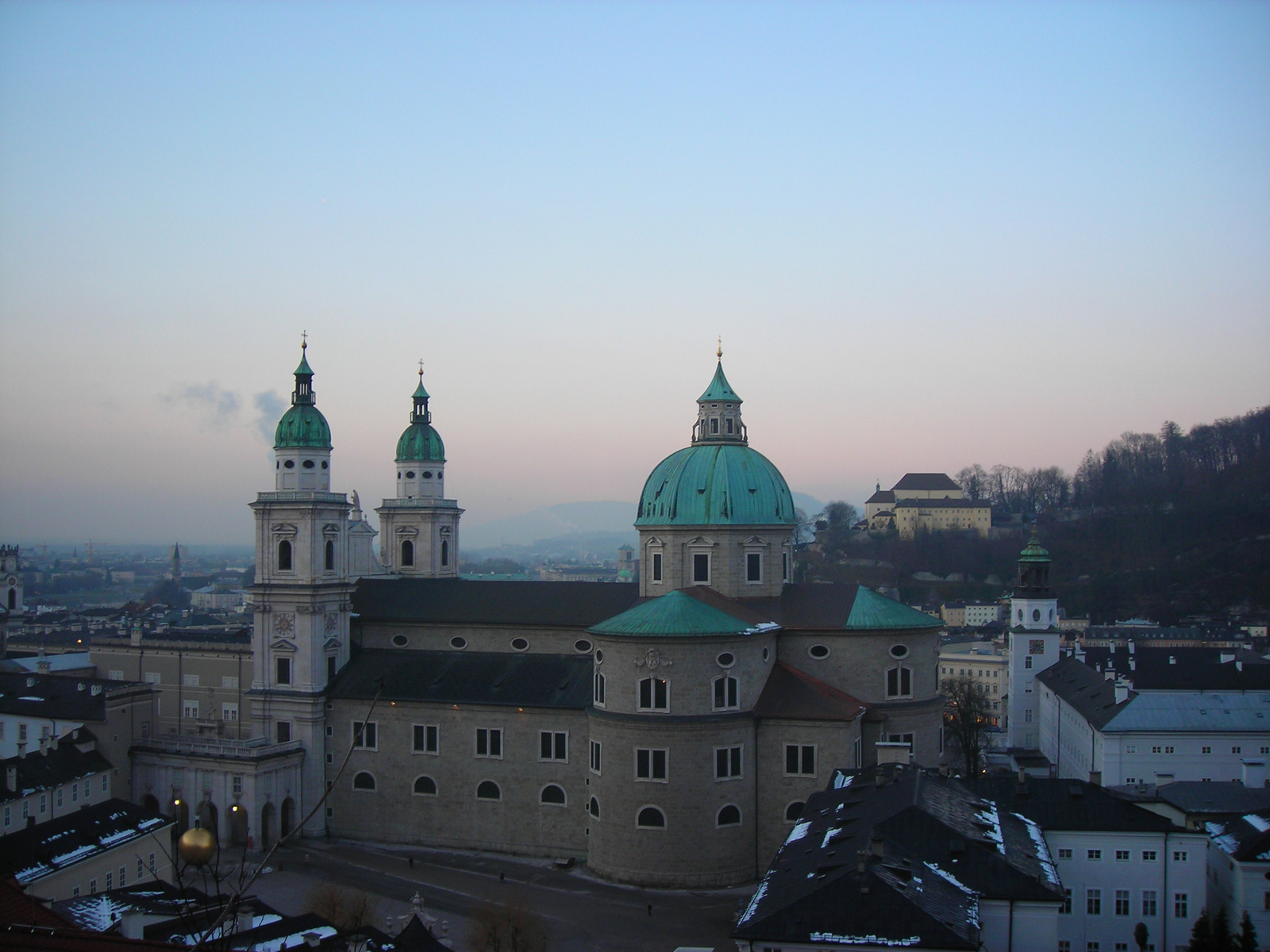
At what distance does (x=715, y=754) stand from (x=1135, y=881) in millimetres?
15990

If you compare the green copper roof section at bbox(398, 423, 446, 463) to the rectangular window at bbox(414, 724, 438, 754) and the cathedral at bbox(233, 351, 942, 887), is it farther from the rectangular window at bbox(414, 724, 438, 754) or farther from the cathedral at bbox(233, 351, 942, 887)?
the rectangular window at bbox(414, 724, 438, 754)

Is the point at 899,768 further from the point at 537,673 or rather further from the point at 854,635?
the point at 537,673

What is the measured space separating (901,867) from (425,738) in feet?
94.2

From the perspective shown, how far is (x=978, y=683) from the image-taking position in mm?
103125

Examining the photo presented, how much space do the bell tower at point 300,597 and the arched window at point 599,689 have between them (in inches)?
567

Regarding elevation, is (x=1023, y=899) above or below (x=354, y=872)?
above

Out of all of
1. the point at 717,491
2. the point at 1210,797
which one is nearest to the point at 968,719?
the point at 717,491

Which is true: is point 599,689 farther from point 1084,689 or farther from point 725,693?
point 1084,689

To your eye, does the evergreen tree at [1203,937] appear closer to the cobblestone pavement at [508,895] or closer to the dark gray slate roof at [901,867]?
the dark gray slate roof at [901,867]

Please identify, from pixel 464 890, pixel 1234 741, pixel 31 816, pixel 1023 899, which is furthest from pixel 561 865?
pixel 1234 741

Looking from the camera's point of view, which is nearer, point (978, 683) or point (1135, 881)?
point (1135, 881)

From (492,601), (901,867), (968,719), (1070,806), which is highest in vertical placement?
(492,601)

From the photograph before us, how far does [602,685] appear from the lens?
50375 millimetres

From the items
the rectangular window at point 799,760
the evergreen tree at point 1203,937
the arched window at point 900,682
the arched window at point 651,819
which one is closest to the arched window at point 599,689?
the arched window at point 651,819
